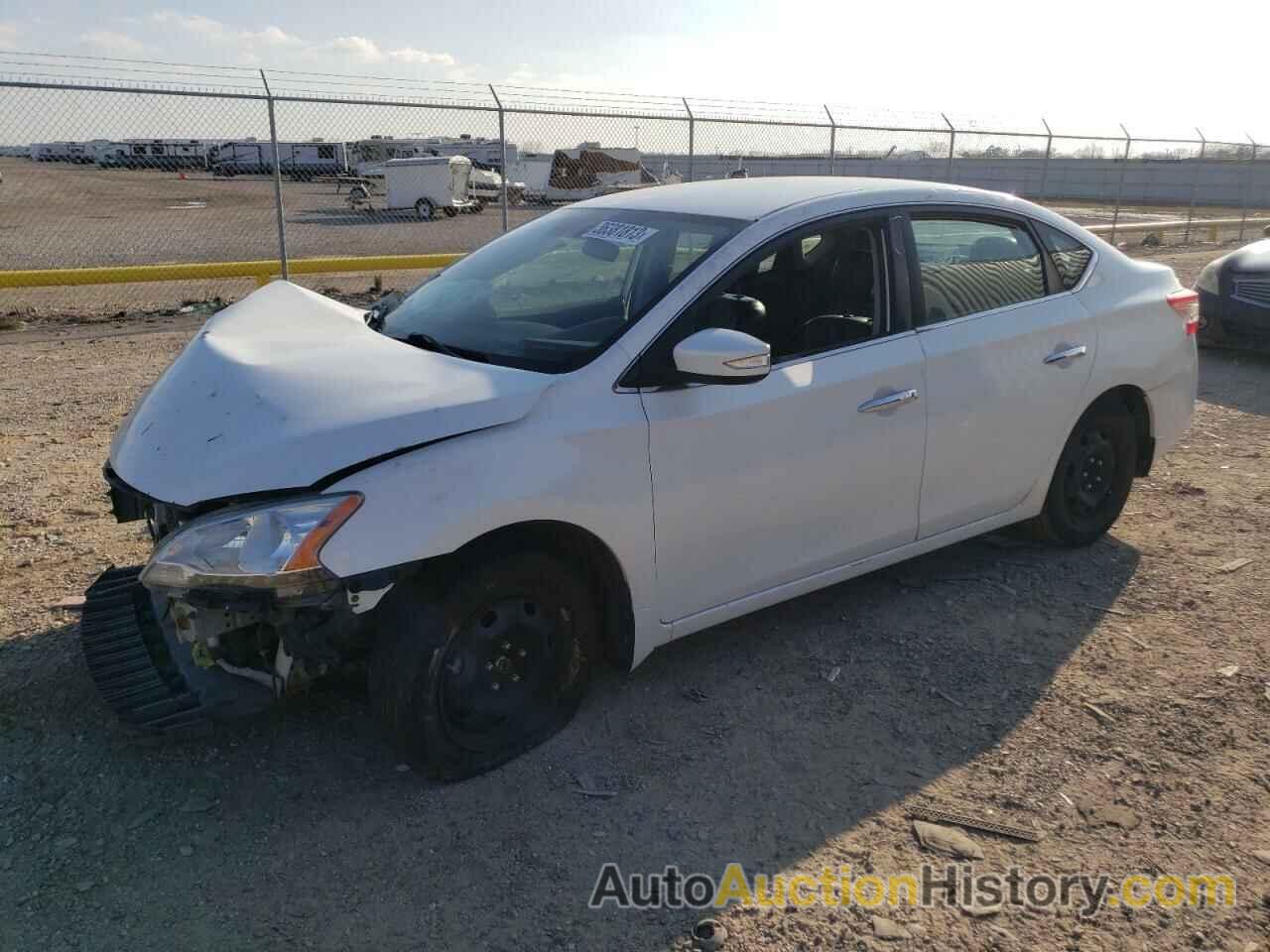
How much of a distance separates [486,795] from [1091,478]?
10.6 ft

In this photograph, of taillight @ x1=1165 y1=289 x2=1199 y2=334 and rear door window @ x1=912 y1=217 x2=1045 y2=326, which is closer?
rear door window @ x1=912 y1=217 x2=1045 y2=326

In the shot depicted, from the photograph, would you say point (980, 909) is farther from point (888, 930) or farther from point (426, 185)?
point (426, 185)

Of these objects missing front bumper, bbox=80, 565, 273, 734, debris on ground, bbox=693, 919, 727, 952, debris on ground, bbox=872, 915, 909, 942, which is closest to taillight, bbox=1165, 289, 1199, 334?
debris on ground, bbox=872, 915, 909, 942

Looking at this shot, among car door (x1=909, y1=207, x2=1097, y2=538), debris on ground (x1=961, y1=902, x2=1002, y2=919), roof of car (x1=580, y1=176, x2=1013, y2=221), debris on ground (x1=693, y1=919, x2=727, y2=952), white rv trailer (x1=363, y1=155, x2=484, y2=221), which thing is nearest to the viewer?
debris on ground (x1=693, y1=919, x2=727, y2=952)

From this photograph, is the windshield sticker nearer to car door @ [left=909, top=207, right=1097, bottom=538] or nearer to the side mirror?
the side mirror

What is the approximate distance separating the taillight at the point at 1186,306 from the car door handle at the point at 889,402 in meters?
1.93

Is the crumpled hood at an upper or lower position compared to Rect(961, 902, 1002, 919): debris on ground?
upper

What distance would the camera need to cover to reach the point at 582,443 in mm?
3053

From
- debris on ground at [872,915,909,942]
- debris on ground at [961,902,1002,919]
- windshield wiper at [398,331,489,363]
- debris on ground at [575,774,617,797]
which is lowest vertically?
debris on ground at [961,902,1002,919]

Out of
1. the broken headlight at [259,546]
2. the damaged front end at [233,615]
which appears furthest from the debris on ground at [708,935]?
the broken headlight at [259,546]

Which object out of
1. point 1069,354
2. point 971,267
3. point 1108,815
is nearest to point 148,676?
point 1108,815

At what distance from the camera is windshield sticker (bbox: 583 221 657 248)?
3.73 metres

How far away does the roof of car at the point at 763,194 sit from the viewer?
3.79 m

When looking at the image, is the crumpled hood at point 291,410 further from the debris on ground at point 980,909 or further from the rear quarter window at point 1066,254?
the rear quarter window at point 1066,254
